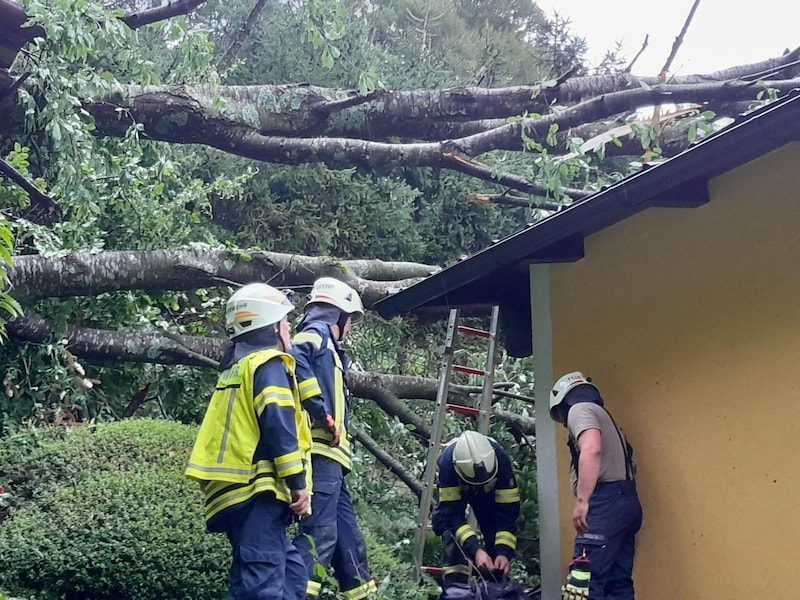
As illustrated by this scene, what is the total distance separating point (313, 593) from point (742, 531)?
2.08 m

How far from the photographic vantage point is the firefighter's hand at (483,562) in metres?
4.87

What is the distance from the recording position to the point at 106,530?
14.6 ft

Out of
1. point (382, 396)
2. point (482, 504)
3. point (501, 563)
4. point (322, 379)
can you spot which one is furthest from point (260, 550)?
point (382, 396)

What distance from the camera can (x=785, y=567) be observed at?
11.6 ft

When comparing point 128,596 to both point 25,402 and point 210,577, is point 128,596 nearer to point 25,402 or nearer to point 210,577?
point 210,577

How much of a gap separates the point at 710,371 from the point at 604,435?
68 cm

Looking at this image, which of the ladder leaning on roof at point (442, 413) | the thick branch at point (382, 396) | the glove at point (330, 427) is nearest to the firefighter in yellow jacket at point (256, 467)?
the glove at point (330, 427)

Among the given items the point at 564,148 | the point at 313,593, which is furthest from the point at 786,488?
the point at 564,148

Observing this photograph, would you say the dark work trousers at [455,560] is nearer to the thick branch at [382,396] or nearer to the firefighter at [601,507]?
the firefighter at [601,507]

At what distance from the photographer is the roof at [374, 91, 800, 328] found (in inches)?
126

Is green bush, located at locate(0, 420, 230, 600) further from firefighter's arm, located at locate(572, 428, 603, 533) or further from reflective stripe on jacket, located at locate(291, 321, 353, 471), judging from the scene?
firefighter's arm, located at locate(572, 428, 603, 533)

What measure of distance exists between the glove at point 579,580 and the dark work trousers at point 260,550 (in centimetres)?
145

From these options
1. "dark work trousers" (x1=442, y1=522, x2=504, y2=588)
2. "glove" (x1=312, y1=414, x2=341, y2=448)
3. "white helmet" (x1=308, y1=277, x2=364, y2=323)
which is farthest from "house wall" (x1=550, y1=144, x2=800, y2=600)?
"glove" (x1=312, y1=414, x2=341, y2=448)

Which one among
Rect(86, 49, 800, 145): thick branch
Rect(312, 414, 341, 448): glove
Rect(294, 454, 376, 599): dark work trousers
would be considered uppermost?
Rect(86, 49, 800, 145): thick branch
